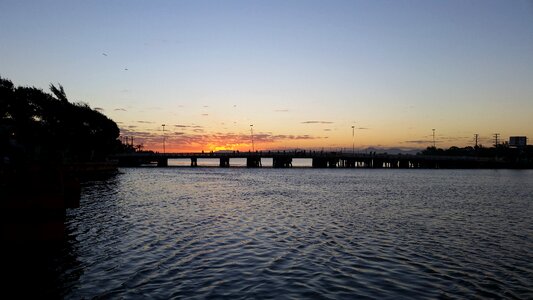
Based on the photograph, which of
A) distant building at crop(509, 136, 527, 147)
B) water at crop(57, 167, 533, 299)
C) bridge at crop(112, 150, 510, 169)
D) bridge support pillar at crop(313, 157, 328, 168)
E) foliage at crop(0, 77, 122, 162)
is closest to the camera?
water at crop(57, 167, 533, 299)

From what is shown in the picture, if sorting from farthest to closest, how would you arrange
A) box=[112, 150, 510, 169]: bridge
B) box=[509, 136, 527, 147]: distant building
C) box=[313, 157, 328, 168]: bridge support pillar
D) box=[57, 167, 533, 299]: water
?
box=[509, 136, 527, 147]: distant building
box=[313, 157, 328, 168]: bridge support pillar
box=[112, 150, 510, 169]: bridge
box=[57, 167, 533, 299]: water

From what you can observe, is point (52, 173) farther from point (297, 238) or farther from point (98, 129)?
point (98, 129)

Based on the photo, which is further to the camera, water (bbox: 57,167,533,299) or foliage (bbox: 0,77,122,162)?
foliage (bbox: 0,77,122,162)

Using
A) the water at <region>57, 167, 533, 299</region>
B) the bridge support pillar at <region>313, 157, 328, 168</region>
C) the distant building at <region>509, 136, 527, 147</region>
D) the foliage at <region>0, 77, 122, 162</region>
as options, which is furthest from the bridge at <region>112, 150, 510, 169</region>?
the water at <region>57, 167, 533, 299</region>

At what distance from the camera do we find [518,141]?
189250 millimetres

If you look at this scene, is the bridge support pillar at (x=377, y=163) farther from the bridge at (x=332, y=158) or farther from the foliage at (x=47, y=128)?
the foliage at (x=47, y=128)

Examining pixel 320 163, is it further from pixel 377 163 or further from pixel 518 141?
pixel 518 141

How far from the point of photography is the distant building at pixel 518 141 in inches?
7375

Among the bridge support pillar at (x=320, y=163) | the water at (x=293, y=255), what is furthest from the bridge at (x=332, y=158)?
the water at (x=293, y=255)

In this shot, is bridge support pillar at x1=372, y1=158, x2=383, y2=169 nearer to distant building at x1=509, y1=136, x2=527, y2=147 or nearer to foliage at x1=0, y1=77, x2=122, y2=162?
distant building at x1=509, y1=136, x2=527, y2=147

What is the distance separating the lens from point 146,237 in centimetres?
1800

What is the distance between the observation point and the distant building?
7375 inches

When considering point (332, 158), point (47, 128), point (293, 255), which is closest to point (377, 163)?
Result: point (332, 158)

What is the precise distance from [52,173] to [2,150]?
14.6 metres
